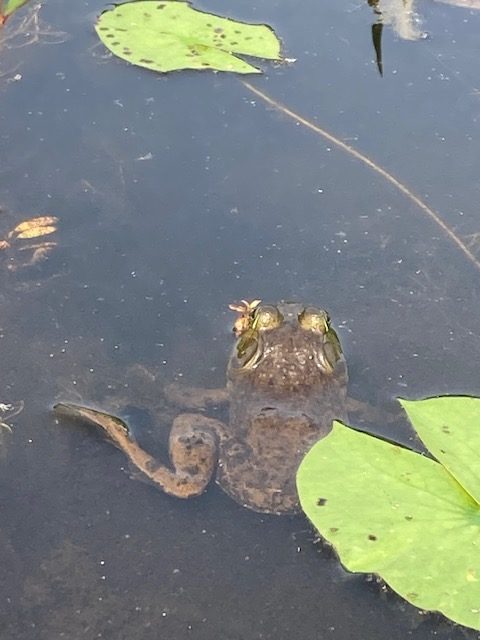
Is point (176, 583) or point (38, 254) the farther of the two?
point (38, 254)

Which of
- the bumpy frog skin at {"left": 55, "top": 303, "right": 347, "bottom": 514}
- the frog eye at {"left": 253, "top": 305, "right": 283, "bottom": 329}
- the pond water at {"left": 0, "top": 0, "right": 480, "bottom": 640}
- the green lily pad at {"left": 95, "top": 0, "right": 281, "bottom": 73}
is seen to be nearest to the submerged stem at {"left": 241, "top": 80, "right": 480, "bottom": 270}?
the pond water at {"left": 0, "top": 0, "right": 480, "bottom": 640}

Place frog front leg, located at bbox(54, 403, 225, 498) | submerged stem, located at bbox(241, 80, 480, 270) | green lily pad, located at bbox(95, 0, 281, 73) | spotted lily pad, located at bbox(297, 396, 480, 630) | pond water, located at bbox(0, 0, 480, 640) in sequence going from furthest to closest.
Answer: green lily pad, located at bbox(95, 0, 281, 73) → submerged stem, located at bbox(241, 80, 480, 270) → frog front leg, located at bbox(54, 403, 225, 498) → pond water, located at bbox(0, 0, 480, 640) → spotted lily pad, located at bbox(297, 396, 480, 630)

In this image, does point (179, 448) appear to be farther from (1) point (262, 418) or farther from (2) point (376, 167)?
(2) point (376, 167)

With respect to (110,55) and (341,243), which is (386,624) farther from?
(110,55)

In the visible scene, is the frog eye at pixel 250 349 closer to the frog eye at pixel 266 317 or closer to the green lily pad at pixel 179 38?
the frog eye at pixel 266 317

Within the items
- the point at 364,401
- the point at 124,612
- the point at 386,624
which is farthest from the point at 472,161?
the point at 124,612

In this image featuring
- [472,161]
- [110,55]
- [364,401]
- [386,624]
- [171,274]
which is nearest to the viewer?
[386,624]

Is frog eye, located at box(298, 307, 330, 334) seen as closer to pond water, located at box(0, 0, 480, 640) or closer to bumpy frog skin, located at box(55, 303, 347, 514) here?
bumpy frog skin, located at box(55, 303, 347, 514)

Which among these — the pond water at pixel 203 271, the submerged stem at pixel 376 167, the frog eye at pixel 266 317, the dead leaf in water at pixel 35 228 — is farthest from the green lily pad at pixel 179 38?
the frog eye at pixel 266 317
